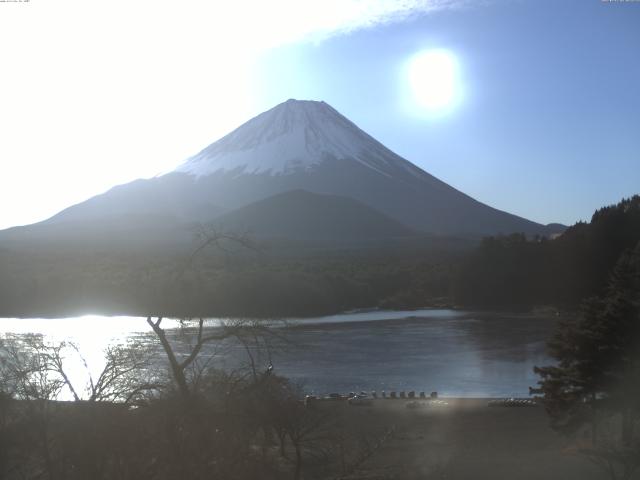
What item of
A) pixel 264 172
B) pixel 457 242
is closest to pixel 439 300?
pixel 457 242

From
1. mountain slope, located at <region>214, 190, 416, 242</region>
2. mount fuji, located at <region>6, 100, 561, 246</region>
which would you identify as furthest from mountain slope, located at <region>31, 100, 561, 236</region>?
mountain slope, located at <region>214, 190, 416, 242</region>

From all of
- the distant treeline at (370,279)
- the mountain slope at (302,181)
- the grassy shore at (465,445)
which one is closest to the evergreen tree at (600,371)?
the grassy shore at (465,445)

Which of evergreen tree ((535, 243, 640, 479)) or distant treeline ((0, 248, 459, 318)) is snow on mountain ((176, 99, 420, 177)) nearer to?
distant treeline ((0, 248, 459, 318))

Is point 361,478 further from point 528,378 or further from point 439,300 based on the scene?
point 439,300

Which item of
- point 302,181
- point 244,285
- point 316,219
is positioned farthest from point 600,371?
point 302,181

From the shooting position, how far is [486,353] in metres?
19.7

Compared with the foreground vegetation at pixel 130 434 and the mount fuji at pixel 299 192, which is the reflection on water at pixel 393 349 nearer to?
the foreground vegetation at pixel 130 434

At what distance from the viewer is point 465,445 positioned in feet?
32.9

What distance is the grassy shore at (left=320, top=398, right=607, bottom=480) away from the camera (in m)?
8.15

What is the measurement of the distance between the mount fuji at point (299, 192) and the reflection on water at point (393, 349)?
39603mm

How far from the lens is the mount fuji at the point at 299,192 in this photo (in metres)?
71.9

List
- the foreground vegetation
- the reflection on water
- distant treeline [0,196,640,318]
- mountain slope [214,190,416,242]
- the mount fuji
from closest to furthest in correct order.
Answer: the foreground vegetation
the reflection on water
distant treeline [0,196,640,318]
mountain slope [214,190,416,242]
the mount fuji

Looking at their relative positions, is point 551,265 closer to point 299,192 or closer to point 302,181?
point 299,192

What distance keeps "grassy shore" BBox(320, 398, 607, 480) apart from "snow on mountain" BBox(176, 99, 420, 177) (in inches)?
2905
